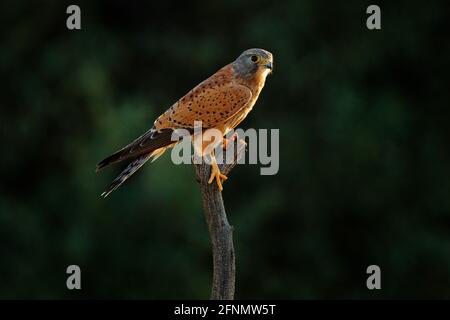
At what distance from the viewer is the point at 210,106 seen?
10.5 feet

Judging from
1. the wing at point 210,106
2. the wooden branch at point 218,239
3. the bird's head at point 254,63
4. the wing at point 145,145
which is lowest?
the wooden branch at point 218,239

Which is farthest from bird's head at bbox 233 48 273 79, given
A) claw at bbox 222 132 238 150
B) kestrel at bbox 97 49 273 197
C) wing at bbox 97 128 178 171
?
wing at bbox 97 128 178 171

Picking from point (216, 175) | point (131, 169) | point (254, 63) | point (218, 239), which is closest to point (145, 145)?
point (131, 169)

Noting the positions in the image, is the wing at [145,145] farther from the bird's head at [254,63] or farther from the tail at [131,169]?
the bird's head at [254,63]

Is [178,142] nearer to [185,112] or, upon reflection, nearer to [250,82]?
[185,112]

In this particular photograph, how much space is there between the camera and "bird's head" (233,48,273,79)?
3.20 meters

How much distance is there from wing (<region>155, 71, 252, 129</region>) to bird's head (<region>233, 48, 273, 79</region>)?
7cm

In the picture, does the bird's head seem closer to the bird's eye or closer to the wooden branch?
the bird's eye

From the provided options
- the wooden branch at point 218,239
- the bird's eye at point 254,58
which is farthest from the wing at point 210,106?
the wooden branch at point 218,239

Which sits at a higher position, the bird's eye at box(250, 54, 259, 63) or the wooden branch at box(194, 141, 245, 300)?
the bird's eye at box(250, 54, 259, 63)

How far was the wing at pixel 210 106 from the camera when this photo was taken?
3188 mm

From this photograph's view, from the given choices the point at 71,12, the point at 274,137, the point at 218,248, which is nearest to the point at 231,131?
the point at 218,248

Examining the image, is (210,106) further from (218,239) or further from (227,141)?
(218,239)

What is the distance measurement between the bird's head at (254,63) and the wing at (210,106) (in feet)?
0.22
